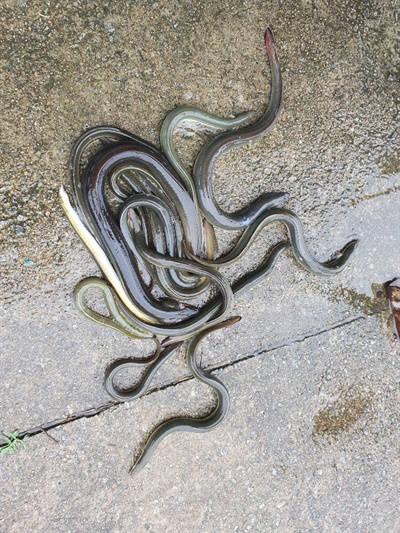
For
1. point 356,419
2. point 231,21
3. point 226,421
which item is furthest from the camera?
point 356,419

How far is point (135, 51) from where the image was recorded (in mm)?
2564

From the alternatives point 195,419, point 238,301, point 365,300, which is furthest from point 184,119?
point 195,419

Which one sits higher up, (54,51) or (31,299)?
(54,51)

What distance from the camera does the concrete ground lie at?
8.27 feet

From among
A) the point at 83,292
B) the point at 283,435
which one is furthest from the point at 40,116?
the point at 283,435

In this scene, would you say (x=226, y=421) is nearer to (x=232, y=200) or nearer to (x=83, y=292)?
(x=83, y=292)

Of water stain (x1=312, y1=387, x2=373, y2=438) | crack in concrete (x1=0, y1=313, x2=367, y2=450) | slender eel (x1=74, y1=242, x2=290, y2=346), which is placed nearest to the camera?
slender eel (x1=74, y1=242, x2=290, y2=346)

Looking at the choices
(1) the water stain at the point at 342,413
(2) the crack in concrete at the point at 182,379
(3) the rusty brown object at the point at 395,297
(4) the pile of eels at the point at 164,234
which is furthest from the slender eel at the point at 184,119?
(1) the water stain at the point at 342,413

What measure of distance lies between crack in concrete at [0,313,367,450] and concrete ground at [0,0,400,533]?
0.03 feet

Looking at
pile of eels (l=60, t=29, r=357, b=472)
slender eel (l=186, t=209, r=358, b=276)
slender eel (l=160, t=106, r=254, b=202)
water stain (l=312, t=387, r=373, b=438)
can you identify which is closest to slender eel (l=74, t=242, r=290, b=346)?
pile of eels (l=60, t=29, r=357, b=472)

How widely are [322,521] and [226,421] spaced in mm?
983

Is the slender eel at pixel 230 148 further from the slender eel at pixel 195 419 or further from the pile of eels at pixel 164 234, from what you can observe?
the slender eel at pixel 195 419

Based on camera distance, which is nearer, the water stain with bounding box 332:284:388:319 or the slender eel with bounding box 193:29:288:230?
the slender eel with bounding box 193:29:288:230

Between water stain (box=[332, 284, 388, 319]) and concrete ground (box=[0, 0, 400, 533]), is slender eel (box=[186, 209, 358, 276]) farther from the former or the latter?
water stain (box=[332, 284, 388, 319])
